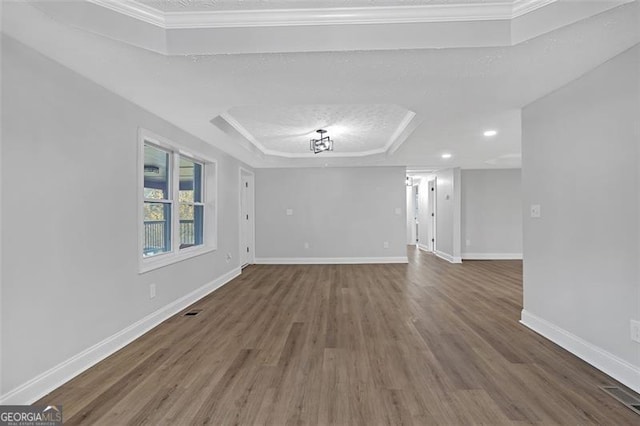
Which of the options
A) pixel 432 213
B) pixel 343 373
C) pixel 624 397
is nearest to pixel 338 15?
pixel 343 373

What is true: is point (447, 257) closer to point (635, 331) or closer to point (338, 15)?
point (635, 331)

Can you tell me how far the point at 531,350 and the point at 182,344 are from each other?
2.99 metres

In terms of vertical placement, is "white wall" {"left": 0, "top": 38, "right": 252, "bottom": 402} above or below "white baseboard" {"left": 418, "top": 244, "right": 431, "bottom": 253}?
above

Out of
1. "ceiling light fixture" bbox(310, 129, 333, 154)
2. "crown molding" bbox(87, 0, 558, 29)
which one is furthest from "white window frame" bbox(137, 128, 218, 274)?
"ceiling light fixture" bbox(310, 129, 333, 154)

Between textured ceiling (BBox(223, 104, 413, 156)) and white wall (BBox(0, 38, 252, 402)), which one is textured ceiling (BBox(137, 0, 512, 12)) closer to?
white wall (BBox(0, 38, 252, 402))

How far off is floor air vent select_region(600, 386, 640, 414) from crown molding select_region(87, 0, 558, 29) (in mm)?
2407

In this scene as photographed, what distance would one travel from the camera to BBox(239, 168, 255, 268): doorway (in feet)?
21.6

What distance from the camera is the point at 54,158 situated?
1.95 metres

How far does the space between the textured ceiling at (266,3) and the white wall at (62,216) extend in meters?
0.94

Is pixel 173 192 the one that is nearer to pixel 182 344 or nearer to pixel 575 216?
pixel 182 344

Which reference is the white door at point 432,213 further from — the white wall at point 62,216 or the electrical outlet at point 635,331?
the white wall at point 62,216

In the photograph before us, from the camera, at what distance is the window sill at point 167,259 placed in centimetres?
290

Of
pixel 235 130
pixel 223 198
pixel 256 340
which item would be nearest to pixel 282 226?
pixel 223 198

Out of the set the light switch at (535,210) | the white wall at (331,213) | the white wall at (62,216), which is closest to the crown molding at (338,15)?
the white wall at (62,216)
